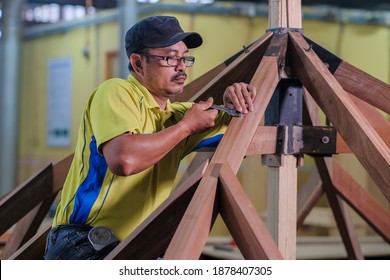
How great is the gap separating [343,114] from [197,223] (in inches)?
31.4

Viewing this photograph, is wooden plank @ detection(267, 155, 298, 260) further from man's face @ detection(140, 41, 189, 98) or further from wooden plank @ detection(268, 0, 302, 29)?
man's face @ detection(140, 41, 189, 98)

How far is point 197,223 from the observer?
210 cm

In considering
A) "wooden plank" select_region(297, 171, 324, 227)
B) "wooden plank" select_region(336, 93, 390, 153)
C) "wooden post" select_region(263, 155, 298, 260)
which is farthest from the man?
"wooden plank" select_region(297, 171, 324, 227)

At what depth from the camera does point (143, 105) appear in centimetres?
238

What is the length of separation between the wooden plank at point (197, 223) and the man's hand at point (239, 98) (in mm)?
324

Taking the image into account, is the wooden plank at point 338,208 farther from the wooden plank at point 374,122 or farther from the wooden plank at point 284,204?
the wooden plank at point 284,204

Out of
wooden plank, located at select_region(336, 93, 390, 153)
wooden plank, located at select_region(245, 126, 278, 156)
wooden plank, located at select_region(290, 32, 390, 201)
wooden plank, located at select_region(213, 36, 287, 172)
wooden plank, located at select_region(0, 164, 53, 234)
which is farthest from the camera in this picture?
wooden plank, located at select_region(0, 164, 53, 234)

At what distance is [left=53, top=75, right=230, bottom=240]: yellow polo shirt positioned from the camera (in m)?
2.24

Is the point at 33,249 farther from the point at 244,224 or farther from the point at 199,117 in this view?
the point at 244,224

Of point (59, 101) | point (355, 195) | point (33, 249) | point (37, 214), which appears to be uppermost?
point (33, 249)

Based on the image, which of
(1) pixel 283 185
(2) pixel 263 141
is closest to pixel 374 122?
(1) pixel 283 185

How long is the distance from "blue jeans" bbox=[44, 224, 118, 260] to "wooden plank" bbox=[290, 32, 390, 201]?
0.84 metres

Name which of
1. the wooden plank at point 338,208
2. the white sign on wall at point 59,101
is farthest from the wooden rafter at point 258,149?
the white sign on wall at point 59,101
